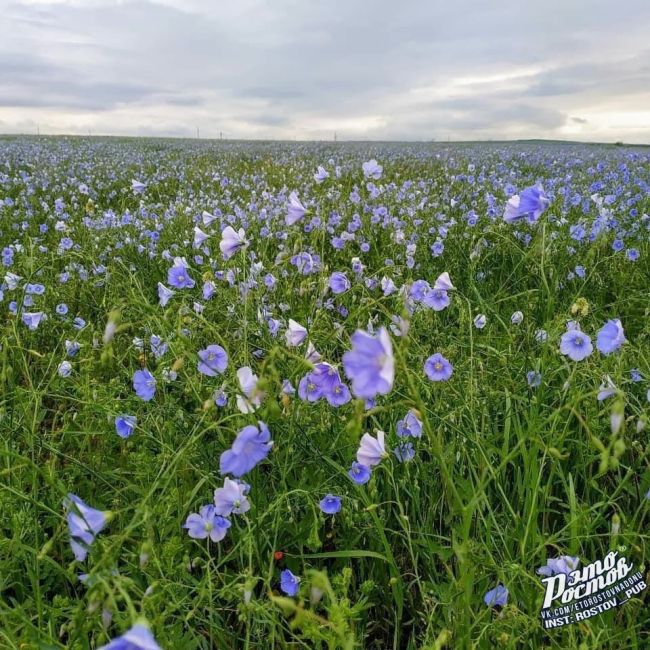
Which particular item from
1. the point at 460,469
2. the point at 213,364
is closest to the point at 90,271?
the point at 213,364

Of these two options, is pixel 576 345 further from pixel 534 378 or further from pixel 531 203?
pixel 531 203

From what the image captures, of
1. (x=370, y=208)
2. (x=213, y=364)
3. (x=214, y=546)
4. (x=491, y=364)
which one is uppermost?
(x=370, y=208)

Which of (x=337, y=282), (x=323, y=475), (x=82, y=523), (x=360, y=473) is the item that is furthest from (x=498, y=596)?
(x=337, y=282)

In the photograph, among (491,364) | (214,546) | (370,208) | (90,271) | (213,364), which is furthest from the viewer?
(370,208)

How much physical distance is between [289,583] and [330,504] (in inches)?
10.1

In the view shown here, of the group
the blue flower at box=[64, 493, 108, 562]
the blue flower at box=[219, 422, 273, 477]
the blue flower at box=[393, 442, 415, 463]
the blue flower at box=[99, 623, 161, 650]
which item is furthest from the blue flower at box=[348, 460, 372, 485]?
the blue flower at box=[99, 623, 161, 650]

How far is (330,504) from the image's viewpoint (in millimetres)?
1786

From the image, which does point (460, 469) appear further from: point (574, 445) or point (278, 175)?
point (278, 175)

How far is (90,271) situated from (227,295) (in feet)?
6.04

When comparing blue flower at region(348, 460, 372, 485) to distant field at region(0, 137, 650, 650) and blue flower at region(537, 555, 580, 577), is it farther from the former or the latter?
blue flower at region(537, 555, 580, 577)

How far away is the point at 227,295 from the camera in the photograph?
2.65 m

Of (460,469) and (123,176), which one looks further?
(123,176)

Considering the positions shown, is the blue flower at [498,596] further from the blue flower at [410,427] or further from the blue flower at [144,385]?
the blue flower at [144,385]

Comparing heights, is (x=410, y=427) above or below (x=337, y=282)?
below
